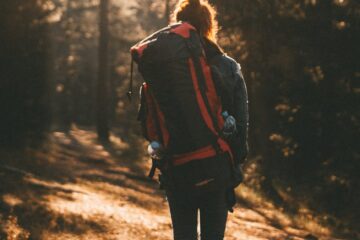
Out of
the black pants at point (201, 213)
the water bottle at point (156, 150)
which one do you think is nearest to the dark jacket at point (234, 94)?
the black pants at point (201, 213)

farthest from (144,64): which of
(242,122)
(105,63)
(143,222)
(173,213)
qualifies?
(105,63)

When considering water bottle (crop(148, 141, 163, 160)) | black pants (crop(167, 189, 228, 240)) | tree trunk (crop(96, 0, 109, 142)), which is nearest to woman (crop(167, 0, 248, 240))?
black pants (crop(167, 189, 228, 240))

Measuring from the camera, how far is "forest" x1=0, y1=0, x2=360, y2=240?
8.82 meters

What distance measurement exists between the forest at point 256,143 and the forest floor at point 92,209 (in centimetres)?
3

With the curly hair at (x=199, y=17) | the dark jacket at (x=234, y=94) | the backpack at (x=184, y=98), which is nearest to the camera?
the backpack at (x=184, y=98)

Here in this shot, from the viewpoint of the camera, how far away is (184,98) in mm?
3152

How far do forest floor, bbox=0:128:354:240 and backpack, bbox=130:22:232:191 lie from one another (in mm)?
3793

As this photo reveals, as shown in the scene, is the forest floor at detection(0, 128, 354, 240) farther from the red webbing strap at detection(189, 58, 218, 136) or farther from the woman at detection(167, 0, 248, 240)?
the red webbing strap at detection(189, 58, 218, 136)

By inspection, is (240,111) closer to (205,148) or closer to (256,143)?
(205,148)

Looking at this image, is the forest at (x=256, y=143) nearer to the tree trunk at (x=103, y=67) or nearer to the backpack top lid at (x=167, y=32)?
the backpack top lid at (x=167, y=32)

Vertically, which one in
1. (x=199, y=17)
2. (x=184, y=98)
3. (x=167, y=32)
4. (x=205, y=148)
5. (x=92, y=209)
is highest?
(x=199, y=17)

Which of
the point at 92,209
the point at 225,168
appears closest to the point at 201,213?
Answer: the point at 225,168

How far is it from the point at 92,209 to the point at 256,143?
25.0ft

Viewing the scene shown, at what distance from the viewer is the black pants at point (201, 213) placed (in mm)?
3355
